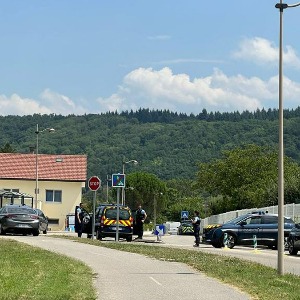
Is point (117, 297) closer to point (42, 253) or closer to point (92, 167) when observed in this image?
point (42, 253)

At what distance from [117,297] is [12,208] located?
28641 millimetres

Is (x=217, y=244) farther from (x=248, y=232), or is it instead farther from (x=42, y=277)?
(x=42, y=277)

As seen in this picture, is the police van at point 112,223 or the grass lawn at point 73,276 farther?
the police van at point 112,223

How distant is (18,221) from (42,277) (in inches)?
938

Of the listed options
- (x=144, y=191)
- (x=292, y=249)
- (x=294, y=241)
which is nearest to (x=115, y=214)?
(x=292, y=249)

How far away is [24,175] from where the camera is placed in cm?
9044

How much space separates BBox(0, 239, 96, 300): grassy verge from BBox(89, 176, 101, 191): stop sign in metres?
10.8

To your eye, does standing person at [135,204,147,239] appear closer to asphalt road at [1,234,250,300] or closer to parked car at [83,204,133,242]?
parked car at [83,204,133,242]

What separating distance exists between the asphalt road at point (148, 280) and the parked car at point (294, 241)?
29.1 ft

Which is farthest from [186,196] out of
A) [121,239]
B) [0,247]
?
[0,247]

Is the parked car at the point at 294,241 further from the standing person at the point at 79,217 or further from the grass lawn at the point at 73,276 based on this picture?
the standing person at the point at 79,217

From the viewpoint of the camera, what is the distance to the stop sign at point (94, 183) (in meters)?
37.3

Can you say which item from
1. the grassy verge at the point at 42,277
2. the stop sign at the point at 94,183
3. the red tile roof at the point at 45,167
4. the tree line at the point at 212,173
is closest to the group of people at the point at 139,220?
the stop sign at the point at 94,183

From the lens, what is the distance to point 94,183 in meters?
37.5
